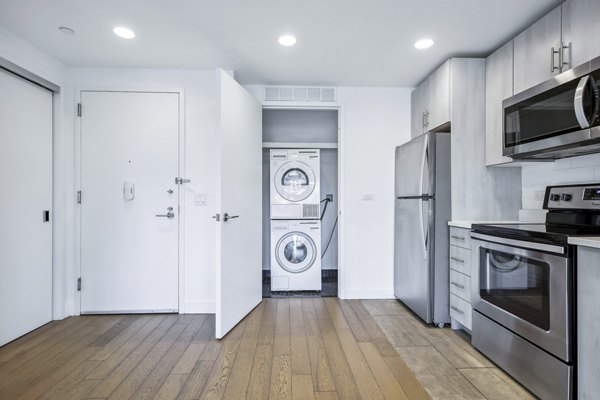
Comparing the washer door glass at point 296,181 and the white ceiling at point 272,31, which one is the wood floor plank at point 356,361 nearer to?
the washer door glass at point 296,181

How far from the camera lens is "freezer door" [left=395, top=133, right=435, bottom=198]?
260cm

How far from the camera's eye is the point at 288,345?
7.55 ft

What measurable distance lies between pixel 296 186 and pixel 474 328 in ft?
7.32

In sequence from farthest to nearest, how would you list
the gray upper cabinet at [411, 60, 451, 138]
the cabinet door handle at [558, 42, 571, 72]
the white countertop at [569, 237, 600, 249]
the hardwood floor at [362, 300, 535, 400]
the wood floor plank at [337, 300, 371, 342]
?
the gray upper cabinet at [411, 60, 451, 138], the wood floor plank at [337, 300, 371, 342], the cabinet door handle at [558, 42, 571, 72], the hardwood floor at [362, 300, 535, 400], the white countertop at [569, 237, 600, 249]

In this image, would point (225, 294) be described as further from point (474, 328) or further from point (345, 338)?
point (474, 328)

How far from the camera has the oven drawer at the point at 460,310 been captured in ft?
7.59

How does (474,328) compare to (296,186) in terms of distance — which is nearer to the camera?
(474,328)

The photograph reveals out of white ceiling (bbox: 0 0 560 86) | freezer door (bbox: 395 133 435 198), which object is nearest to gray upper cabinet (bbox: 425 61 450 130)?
white ceiling (bbox: 0 0 560 86)

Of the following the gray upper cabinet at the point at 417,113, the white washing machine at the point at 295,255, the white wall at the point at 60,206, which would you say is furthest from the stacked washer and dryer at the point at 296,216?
the white wall at the point at 60,206

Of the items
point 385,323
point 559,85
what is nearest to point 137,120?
point 385,323

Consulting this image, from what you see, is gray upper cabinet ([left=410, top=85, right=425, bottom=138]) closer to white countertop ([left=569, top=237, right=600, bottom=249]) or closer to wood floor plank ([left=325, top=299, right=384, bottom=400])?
white countertop ([left=569, top=237, right=600, bottom=249])

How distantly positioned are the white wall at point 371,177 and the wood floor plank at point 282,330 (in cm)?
82

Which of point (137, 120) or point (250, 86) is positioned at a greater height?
point (250, 86)

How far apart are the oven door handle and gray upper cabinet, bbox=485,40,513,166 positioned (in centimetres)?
69
